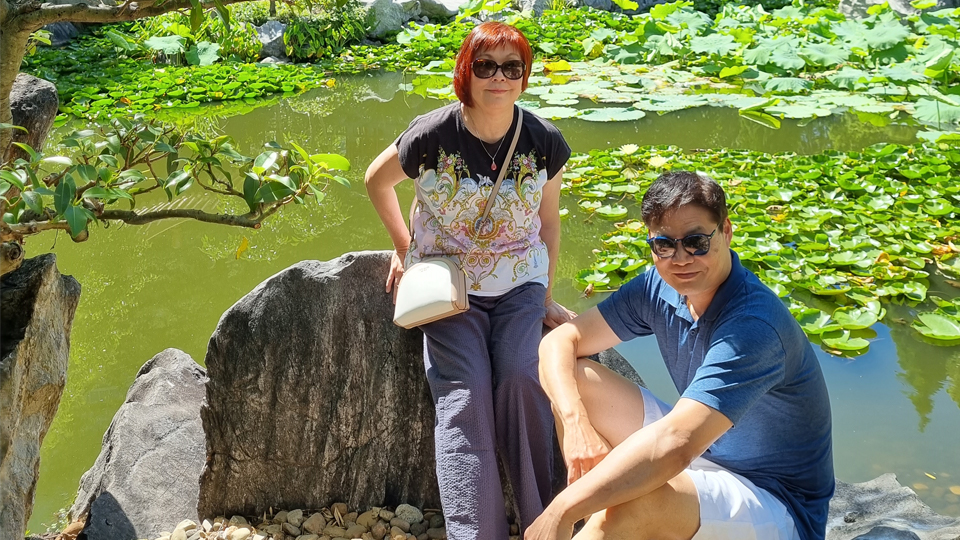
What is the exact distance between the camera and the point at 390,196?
2363 millimetres

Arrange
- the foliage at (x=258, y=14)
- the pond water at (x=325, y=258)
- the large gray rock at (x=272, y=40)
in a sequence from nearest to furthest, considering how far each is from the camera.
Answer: the pond water at (x=325, y=258)
the large gray rock at (x=272, y=40)
the foliage at (x=258, y=14)

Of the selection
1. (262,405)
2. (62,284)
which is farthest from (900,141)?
(62,284)

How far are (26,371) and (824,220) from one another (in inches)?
135

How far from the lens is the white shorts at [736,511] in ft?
5.24

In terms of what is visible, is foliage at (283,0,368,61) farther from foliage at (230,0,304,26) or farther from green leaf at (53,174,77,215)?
green leaf at (53,174,77,215)

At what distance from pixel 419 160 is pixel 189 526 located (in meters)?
1.12

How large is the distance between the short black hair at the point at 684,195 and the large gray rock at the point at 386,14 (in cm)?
804

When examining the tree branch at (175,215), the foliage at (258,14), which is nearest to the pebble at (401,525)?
the tree branch at (175,215)

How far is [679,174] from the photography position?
1686mm

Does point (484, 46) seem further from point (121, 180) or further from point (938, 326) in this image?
point (938, 326)

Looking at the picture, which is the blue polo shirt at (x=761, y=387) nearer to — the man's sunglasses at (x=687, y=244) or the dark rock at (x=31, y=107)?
the man's sunglasses at (x=687, y=244)

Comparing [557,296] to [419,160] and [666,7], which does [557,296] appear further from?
[666,7]

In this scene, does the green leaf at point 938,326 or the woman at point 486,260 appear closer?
the woman at point 486,260

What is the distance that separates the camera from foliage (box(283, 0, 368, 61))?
841 cm
